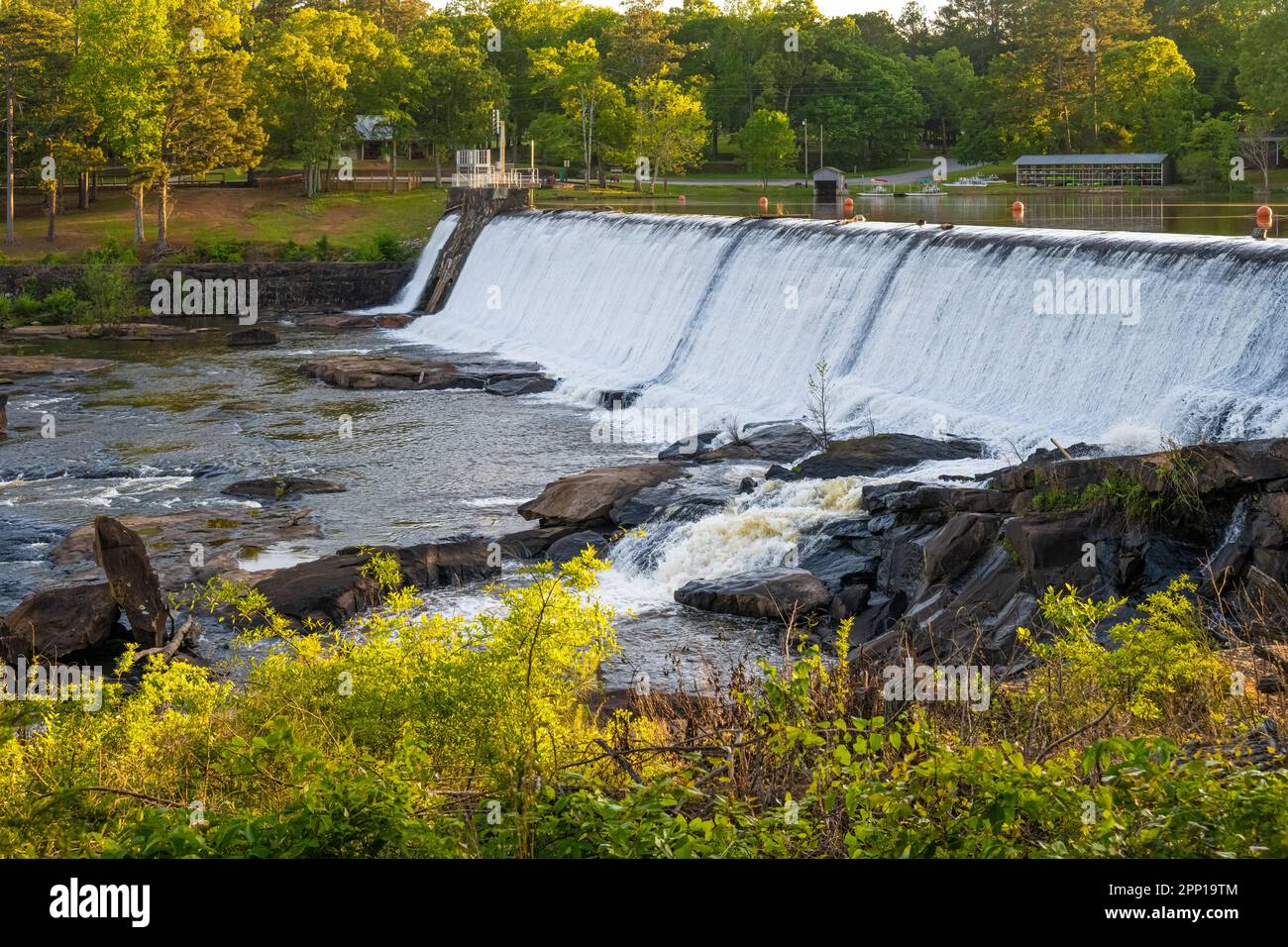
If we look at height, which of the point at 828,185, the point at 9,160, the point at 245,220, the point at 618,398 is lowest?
the point at 618,398

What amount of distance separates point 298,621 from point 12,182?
4651cm

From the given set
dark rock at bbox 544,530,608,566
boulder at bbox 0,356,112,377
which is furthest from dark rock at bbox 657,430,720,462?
boulder at bbox 0,356,112,377

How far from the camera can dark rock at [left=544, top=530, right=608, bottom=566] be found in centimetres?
1948

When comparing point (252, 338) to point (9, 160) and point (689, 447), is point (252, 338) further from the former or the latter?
point (689, 447)

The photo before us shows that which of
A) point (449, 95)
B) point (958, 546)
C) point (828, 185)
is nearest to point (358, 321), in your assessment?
point (828, 185)

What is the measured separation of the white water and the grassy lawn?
15.5 m

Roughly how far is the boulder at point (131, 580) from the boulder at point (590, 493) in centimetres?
627

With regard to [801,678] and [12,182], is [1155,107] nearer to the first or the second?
[12,182]

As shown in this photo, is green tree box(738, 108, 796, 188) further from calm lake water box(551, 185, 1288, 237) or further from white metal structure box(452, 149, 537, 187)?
white metal structure box(452, 149, 537, 187)

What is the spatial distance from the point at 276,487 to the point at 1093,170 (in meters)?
55.5

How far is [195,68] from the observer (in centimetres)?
5450

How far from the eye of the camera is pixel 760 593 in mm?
16750

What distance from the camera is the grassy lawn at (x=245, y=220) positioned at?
5362 centimetres

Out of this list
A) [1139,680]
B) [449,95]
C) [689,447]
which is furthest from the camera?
[449,95]
